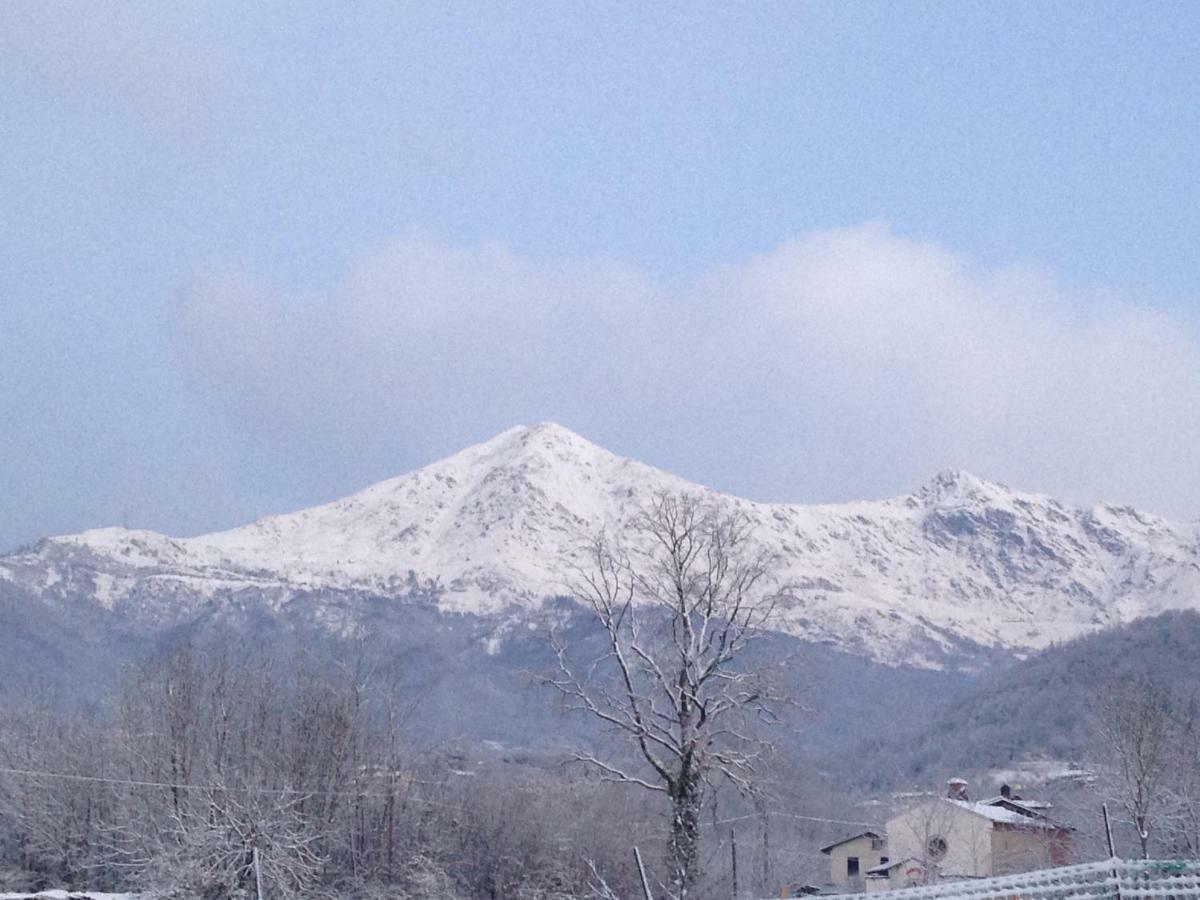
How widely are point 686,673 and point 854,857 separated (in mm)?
46097

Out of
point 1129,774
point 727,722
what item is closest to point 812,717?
point 727,722

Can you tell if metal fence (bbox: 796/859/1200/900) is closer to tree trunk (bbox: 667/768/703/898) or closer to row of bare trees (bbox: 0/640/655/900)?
tree trunk (bbox: 667/768/703/898)

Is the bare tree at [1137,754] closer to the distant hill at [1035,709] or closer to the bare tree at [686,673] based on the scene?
the bare tree at [686,673]

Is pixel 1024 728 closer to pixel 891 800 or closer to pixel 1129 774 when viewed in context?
pixel 891 800

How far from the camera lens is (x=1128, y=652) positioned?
15000 centimetres

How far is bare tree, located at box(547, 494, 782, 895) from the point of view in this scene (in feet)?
112

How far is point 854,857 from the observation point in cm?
7625

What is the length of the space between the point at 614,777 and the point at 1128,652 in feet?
423

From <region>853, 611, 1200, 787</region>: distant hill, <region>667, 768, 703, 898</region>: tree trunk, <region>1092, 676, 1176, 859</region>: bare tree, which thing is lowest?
<region>667, 768, 703, 898</region>: tree trunk

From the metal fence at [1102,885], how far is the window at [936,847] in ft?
148

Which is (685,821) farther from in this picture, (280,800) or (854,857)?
(854,857)

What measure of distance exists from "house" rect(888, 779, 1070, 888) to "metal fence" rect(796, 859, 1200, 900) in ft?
145

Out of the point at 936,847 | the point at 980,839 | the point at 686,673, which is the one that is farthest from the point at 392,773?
the point at 686,673

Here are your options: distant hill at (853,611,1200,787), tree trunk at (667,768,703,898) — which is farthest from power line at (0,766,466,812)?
distant hill at (853,611,1200,787)
